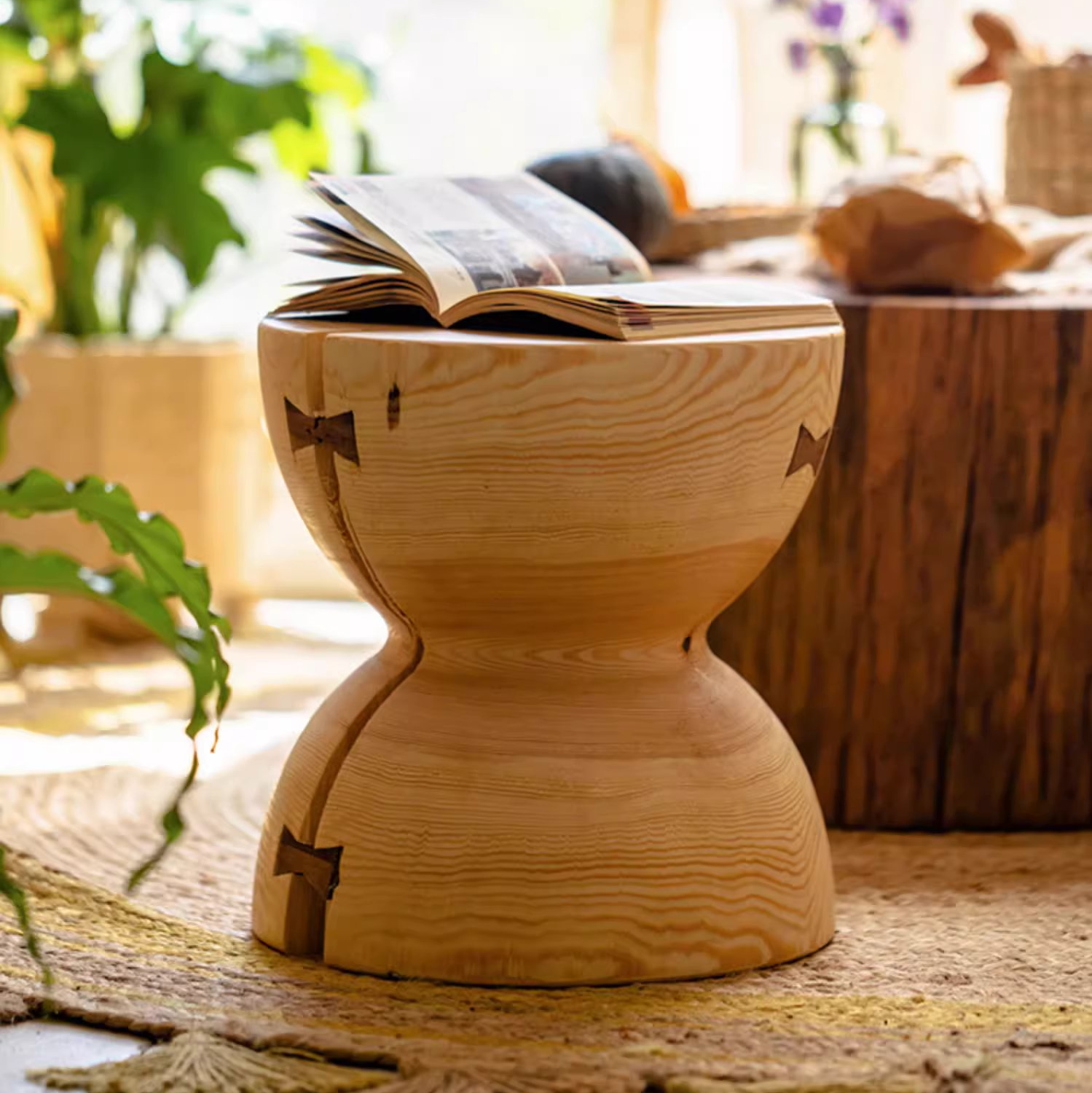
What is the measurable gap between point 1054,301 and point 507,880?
0.70m

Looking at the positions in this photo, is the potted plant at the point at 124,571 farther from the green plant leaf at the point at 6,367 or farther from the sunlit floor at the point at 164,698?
the sunlit floor at the point at 164,698

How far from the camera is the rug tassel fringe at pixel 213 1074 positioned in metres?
0.91

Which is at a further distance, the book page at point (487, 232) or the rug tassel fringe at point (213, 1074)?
the book page at point (487, 232)

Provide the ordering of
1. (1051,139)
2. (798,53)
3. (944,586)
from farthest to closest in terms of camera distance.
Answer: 1. (798,53)
2. (1051,139)
3. (944,586)

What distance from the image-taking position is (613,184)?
158cm

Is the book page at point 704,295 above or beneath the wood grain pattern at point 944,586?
above

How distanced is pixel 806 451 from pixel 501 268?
221 mm

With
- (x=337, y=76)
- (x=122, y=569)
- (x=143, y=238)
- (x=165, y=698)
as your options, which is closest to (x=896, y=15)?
(x=337, y=76)

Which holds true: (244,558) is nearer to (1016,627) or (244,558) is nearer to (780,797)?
(1016,627)

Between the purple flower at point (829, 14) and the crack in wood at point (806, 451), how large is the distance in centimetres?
124

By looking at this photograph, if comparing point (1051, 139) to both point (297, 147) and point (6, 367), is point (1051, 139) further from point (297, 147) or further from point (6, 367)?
point (6, 367)

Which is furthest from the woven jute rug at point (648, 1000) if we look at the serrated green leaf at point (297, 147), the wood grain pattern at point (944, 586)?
the serrated green leaf at point (297, 147)

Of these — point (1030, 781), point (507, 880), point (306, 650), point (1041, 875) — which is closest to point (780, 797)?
point (507, 880)

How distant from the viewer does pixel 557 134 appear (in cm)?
263
